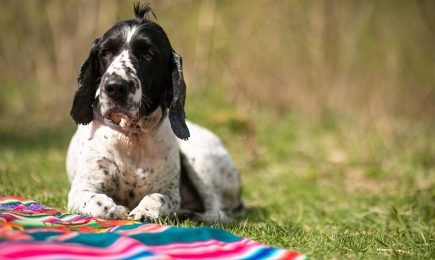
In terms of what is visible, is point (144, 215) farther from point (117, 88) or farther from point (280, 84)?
point (280, 84)

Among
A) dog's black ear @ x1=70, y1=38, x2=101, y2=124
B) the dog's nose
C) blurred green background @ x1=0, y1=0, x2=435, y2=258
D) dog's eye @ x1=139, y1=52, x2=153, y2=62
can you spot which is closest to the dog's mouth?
the dog's nose

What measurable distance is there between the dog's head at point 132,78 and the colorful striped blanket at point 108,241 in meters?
0.79

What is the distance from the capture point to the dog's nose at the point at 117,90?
361 cm

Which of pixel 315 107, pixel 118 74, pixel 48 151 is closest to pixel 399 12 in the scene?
pixel 315 107

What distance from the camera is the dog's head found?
370 centimetres

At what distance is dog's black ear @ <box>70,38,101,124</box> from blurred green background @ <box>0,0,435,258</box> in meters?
2.44

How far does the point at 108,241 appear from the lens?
9.24 feet

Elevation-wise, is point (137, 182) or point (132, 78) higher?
point (132, 78)

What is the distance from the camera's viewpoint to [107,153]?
412 centimetres

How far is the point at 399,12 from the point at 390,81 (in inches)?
57.7

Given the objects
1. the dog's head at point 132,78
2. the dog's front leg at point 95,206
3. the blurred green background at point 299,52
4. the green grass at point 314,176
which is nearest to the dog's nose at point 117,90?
the dog's head at point 132,78

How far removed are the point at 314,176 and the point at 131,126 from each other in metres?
3.97

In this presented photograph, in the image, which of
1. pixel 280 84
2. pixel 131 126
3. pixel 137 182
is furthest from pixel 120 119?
pixel 280 84

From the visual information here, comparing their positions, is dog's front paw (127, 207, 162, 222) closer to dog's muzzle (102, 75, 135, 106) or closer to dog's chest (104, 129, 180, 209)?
dog's chest (104, 129, 180, 209)
